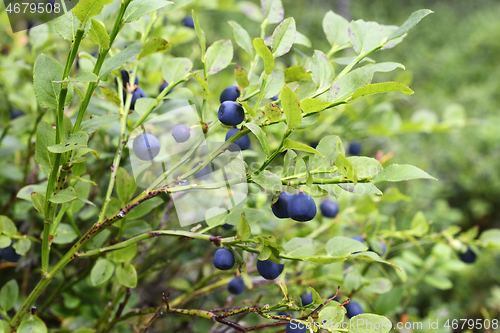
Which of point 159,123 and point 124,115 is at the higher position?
point 124,115

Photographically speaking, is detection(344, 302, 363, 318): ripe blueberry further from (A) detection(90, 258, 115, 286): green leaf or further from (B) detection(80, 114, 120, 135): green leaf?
(B) detection(80, 114, 120, 135): green leaf

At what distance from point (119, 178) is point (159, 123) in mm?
237

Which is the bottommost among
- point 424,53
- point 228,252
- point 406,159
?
point 424,53

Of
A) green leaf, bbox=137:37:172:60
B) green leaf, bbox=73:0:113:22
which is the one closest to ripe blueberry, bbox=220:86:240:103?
green leaf, bbox=137:37:172:60

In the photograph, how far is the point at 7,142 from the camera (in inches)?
32.3

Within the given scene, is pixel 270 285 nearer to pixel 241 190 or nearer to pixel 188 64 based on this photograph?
pixel 241 190

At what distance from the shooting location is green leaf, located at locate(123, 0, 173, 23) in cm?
44

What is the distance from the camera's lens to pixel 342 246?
19.2 inches

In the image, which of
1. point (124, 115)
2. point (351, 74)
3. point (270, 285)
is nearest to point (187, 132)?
point (124, 115)

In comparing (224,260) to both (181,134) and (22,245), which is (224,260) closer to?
(181,134)

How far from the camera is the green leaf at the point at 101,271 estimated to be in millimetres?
574

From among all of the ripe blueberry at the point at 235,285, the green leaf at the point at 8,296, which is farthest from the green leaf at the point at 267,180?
the green leaf at the point at 8,296

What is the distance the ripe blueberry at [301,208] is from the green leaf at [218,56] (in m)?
0.23

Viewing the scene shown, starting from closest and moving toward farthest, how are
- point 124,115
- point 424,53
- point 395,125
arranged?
1. point 124,115
2. point 395,125
3. point 424,53
